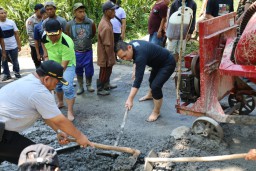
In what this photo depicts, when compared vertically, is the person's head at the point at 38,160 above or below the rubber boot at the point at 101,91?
above

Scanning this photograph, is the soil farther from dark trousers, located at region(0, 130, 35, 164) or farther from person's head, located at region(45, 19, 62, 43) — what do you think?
person's head, located at region(45, 19, 62, 43)

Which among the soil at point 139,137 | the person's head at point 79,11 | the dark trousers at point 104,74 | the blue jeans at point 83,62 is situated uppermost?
the person's head at point 79,11

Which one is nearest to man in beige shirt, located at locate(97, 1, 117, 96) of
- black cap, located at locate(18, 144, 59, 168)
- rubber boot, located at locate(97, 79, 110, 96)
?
rubber boot, located at locate(97, 79, 110, 96)

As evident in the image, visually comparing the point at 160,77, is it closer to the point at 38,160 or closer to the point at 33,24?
the point at 38,160

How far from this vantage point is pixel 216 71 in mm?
4723

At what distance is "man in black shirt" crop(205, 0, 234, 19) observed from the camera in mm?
7316

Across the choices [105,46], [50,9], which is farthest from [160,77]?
[50,9]

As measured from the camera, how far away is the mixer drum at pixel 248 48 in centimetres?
412

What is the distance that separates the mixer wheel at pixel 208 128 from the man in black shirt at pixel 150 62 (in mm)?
1025

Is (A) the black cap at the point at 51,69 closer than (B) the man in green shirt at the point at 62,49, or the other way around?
(A) the black cap at the point at 51,69

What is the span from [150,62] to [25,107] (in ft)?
8.35

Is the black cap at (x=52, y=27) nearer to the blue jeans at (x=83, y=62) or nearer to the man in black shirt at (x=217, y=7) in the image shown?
the blue jeans at (x=83, y=62)

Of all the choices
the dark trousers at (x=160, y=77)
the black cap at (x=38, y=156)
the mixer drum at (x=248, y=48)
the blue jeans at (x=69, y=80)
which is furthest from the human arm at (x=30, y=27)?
the black cap at (x=38, y=156)

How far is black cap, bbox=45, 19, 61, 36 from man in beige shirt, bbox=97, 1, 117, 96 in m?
1.40
